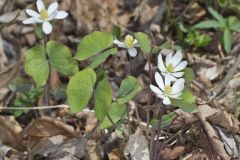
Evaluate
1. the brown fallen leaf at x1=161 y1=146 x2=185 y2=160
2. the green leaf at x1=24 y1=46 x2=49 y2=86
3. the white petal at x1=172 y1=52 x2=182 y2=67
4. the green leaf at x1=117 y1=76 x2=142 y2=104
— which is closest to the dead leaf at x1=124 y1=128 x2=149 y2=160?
the brown fallen leaf at x1=161 y1=146 x2=185 y2=160

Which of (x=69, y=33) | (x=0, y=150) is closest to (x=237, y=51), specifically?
(x=69, y=33)

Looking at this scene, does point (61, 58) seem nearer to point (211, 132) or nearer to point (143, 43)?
point (143, 43)

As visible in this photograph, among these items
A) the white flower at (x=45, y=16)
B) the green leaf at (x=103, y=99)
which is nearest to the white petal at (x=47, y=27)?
the white flower at (x=45, y=16)

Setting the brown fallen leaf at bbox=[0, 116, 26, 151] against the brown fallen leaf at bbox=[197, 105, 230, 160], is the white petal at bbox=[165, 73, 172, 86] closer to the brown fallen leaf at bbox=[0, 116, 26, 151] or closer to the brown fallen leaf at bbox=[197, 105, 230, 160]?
the brown fallen leaf at bbox=[197, 105, 230, 160]

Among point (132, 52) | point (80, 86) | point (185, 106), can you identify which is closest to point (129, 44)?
point (132, 52)

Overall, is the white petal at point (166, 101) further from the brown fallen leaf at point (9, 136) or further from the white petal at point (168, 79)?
the brown fallen leaf at point (9, 136)

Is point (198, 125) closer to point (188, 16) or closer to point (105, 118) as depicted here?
point (105, 118)
